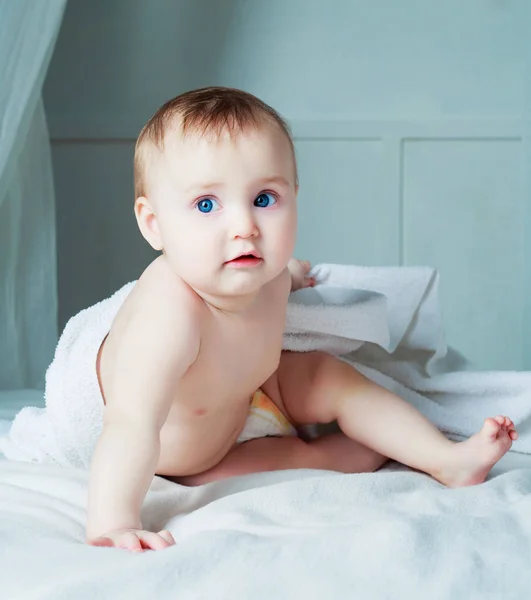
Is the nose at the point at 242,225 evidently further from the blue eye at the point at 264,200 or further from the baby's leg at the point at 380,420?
the baby's leg at the point at 380,420

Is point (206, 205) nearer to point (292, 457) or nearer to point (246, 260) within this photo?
point (246, 260)

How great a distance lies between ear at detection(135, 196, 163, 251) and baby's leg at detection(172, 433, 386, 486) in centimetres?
32

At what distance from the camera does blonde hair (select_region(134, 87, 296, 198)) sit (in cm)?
97

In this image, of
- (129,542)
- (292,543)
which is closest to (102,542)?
(129,542)

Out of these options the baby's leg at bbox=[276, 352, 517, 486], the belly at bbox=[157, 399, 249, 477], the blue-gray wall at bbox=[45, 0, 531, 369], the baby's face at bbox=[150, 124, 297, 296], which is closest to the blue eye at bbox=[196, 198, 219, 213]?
the baby's face at bbox=[150, 124, 297, 296]

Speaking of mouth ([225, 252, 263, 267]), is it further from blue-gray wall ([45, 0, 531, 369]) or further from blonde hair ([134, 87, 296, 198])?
blue-gray wall ([45, 0, 531, 369])

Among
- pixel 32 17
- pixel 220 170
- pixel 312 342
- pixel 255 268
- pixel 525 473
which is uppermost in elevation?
pixel 32 17

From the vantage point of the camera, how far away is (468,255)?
89.0 inches

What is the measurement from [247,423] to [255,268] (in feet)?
1.08

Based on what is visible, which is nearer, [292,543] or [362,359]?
[292,543]

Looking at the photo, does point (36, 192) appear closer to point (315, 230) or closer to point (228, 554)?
point (315, 230)

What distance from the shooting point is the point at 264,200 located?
0.99 m

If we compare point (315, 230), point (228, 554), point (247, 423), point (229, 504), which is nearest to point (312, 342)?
point (247, 423)

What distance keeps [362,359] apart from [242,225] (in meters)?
0.53
